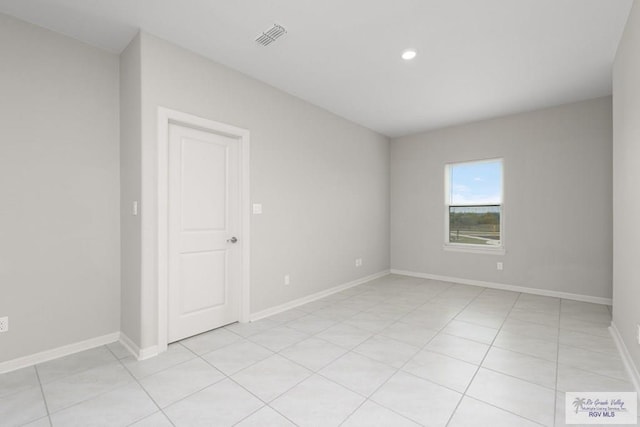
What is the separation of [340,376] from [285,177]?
243 cm

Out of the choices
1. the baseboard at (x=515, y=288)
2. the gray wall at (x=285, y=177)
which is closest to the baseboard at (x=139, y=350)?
the gray wall at (x=285, y=177)

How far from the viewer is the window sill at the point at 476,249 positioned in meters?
4.82

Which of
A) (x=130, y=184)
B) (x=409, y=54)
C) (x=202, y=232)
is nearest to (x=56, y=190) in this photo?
(x=130, y=184)

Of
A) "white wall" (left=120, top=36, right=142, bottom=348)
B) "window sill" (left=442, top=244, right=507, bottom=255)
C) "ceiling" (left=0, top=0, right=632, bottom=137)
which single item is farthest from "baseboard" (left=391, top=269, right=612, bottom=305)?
"white wall" (left=120, top=36, right=142, bottom=348)

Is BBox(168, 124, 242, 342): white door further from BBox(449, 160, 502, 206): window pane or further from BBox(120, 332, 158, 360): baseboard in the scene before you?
BBox(449, 160, 502, 206): window pane

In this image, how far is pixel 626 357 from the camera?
2.36 m

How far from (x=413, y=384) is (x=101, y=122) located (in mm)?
3566

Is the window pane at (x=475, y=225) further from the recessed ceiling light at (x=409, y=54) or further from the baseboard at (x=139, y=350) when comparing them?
the baseboard at (x=139, y=350)

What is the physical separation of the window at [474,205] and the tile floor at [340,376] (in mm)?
1812

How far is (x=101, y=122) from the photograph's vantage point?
2.76 meters

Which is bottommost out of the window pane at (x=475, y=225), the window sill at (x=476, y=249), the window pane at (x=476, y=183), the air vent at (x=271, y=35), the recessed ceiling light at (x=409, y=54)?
the window sill at (x=476, y=249)

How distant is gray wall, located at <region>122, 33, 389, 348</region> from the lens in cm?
257

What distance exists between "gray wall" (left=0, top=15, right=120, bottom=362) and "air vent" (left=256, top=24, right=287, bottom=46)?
58.9 inches

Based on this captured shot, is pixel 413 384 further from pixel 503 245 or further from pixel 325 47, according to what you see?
pixel 503 245
